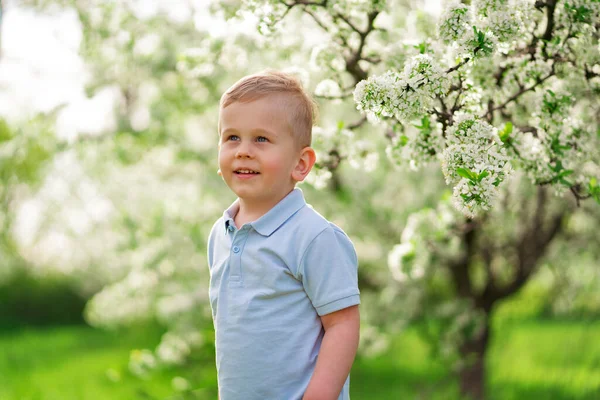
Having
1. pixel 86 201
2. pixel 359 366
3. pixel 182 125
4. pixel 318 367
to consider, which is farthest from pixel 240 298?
pixel 86 201

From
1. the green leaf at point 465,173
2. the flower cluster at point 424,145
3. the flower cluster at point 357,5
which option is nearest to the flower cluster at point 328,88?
the flower cluster at point 357,5

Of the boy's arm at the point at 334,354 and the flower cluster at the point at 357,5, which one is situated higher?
the flower cluster at the point at 357,5

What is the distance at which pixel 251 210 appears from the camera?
214 cm

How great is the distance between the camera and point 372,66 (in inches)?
128

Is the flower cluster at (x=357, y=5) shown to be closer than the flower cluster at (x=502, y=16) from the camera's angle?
No

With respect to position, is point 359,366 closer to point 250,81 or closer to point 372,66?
point 372,66

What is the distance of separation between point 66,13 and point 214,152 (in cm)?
172

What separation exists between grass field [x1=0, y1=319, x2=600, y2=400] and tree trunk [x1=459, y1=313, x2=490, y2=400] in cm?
16

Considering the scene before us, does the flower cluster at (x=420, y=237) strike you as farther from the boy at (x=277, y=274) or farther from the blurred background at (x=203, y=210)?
the boy at (x=277, y=274)

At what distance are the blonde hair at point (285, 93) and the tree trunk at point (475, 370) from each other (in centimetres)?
410

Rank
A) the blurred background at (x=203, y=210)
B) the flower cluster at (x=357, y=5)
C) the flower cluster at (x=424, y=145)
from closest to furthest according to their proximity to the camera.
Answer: the flower cluster at (x=424, y=145)
the flower cluster at (x=357, y=5)
the blurred background at (x=203, y=210)

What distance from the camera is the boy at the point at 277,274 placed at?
1.94 meters

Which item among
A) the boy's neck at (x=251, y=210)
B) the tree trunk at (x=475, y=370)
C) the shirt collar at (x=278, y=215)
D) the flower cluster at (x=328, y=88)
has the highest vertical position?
the flower cluster at (x=328, y=88)

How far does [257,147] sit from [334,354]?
24.6 inches
